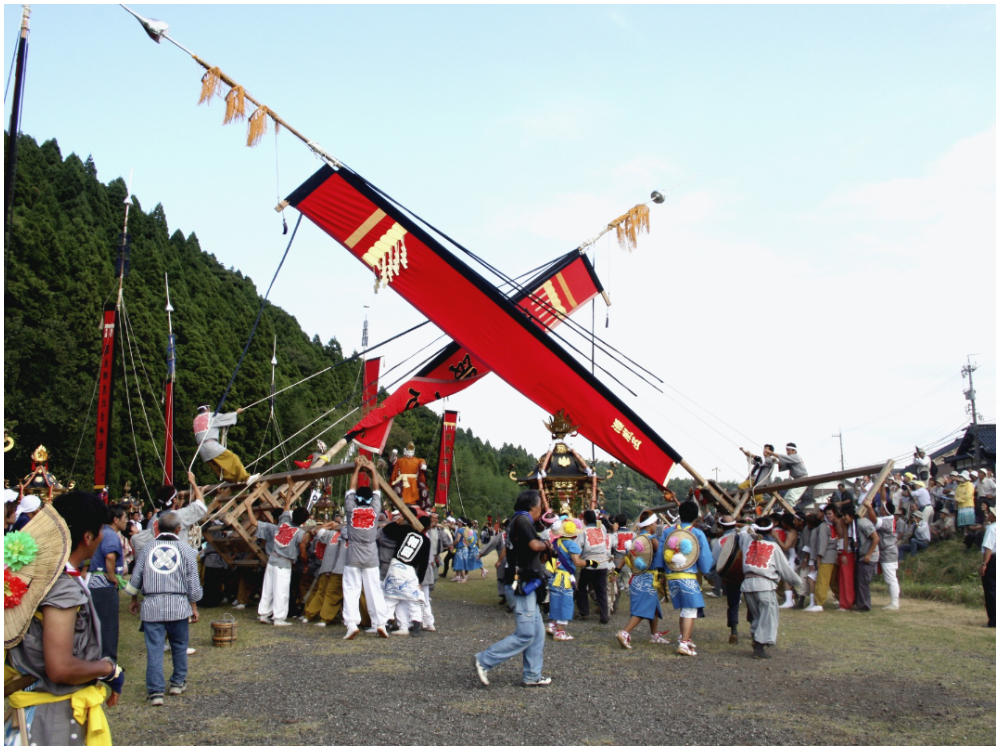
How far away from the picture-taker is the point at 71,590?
2854 millimetres

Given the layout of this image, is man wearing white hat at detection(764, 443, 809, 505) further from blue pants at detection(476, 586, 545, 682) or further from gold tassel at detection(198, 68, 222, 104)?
gold tassel at detection(198, 68, 222, 104)

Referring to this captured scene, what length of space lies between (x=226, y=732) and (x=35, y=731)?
2409 mm

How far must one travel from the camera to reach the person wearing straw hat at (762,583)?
305 inches

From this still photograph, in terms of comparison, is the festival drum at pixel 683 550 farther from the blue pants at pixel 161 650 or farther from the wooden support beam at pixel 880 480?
the blue pants at pixel 161 650

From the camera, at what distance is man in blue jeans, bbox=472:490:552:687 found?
6129 mm

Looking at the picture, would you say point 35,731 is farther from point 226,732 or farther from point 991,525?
point 991,525

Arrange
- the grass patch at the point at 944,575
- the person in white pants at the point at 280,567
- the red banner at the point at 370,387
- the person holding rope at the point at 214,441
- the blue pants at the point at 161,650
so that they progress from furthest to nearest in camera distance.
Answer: the red banner at the point at 370,387 < the grass patch at the point at 944,575 < the person holding rope at the point at 214,441 < the person in white pants at the point at 280,567 < the blue pants at the point at 161,650

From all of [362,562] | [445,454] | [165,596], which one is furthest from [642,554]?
[445,454]

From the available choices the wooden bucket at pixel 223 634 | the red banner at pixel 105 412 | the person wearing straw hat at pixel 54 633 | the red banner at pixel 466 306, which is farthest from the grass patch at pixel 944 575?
the red banner at pixel 105 412

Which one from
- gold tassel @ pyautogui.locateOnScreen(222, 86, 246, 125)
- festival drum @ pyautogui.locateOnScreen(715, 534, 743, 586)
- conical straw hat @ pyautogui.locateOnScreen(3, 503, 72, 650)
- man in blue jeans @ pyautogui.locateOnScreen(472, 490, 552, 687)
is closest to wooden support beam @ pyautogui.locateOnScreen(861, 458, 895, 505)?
festival drum @ pyautogui.locateOnScreen(715, 534, 743, 586)

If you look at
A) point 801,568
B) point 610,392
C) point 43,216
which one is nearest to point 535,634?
point 610,392

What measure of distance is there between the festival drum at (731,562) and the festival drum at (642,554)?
2.96ft

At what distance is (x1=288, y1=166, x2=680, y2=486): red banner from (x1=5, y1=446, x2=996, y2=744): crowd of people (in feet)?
5.44

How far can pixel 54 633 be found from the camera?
9.16ft
